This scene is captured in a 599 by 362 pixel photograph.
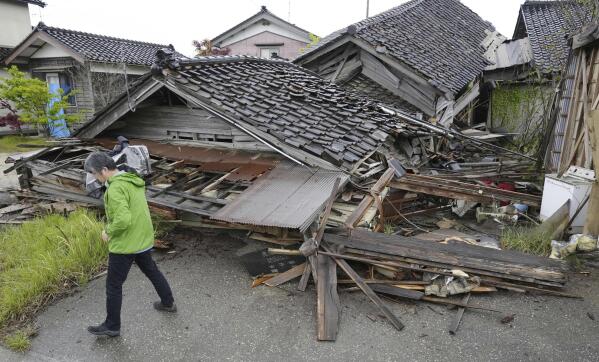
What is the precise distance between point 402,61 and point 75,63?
54.7 ft

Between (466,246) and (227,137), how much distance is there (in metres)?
4.78

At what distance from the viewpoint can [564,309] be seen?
4.15 meters

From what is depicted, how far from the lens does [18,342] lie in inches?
153

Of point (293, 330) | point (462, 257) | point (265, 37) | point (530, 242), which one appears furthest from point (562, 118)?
point (265, 37)

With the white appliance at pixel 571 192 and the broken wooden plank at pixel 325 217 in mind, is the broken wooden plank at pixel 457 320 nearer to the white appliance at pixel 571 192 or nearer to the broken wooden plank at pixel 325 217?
the broken wooden plank at pixel 325 217

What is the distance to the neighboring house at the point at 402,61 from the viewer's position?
11.2 m

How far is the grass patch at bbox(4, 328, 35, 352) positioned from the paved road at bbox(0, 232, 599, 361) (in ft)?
0.22

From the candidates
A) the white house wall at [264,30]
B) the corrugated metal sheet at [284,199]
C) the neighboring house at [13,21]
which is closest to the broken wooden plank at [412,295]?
the corrugated metal sheet at [284,199]

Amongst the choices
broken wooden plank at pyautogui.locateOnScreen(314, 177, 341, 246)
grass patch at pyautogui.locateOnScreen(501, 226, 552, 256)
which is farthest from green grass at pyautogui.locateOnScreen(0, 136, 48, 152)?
grass patch at pyautogui.locateOnScreen(501, 226, 552, 256)

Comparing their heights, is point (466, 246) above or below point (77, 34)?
below

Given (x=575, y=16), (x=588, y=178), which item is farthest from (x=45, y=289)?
(x=575, y=16)

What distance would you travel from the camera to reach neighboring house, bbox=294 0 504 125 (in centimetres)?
1119

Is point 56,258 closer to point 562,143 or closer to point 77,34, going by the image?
point 562,143

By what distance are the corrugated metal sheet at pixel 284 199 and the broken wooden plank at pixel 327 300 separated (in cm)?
62
